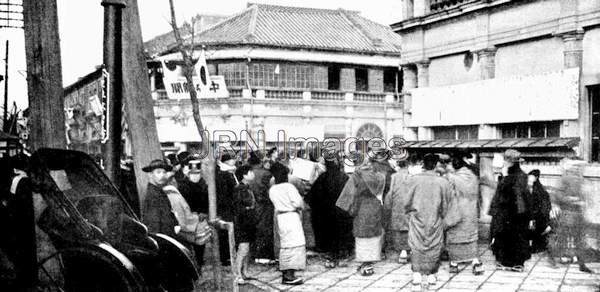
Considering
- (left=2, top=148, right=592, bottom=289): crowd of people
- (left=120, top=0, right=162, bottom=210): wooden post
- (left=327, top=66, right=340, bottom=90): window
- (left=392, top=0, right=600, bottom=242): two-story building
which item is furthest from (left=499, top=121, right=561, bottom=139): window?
(left=327, top=66, right=340, bottom=90): window

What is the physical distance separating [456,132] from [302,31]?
70.4 ft

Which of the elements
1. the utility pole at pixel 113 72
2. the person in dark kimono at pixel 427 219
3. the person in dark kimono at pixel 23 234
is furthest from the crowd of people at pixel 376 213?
the person in dark kimono at pixel 23 234

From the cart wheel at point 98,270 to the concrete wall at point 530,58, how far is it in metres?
9.72

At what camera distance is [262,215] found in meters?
9.77

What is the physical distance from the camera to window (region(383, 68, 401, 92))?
35344 mm

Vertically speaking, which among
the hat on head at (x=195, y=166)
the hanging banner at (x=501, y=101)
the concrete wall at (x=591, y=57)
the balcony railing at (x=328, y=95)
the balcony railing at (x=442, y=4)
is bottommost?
the hat on head at (x=195, y=166)

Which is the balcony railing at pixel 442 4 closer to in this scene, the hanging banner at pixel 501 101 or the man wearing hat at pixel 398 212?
the hanging banner at pixel 501 101

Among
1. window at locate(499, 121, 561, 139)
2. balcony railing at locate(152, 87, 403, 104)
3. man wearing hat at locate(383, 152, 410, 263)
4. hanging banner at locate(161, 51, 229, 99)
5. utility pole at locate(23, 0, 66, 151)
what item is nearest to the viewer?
utility pole at locate(23, 0, 66, 151)

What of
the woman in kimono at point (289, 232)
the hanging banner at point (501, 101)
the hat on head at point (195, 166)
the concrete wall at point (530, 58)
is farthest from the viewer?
the concrete wall at point (530, 58)

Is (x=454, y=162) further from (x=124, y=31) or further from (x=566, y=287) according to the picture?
(x=124, y=31)

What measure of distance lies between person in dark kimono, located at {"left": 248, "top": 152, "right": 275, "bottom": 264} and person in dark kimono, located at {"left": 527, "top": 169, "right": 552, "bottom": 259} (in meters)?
4.13

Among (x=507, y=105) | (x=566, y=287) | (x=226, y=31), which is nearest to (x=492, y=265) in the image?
(x=566, y=287)

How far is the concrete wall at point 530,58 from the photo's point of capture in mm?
12117

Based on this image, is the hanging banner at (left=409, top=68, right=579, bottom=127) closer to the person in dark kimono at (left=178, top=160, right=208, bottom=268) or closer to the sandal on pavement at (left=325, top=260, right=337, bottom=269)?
the sandal on pavement at (left=325, top=260, right=337, bottom=269)
